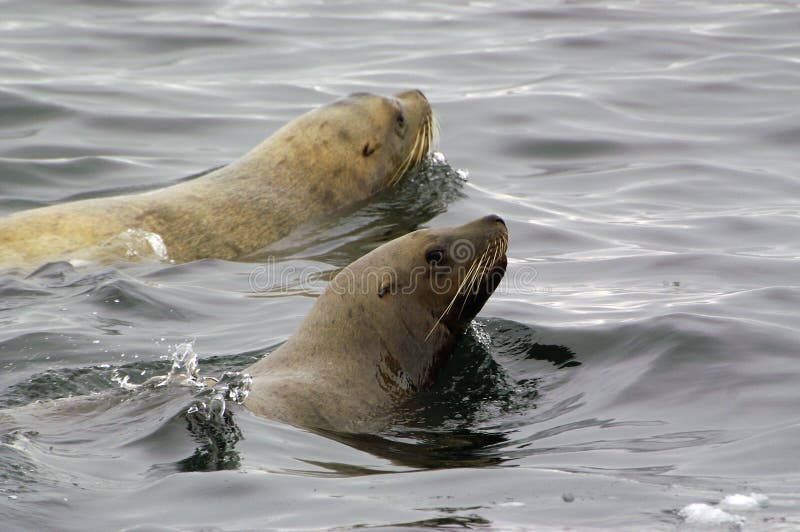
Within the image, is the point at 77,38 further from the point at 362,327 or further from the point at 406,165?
the point at 362,327

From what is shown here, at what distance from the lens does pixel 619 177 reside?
1255 centimetres

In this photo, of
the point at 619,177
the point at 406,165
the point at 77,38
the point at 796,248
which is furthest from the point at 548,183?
the point at 77,38

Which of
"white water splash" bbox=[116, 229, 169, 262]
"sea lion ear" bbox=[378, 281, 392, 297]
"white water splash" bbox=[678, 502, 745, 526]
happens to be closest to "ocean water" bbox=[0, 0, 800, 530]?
"white water splash" bbox=[678, 502, 745, 526]

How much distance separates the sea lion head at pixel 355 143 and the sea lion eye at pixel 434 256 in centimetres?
348

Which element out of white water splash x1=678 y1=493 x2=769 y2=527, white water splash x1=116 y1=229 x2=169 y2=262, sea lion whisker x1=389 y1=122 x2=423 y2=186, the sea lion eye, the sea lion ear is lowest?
white water splash x1=678 y1=493 x2=769 y2=527

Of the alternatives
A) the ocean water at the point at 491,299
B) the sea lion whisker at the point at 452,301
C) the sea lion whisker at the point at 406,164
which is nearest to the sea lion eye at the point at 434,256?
the sea lion whisker at the point at 452,301

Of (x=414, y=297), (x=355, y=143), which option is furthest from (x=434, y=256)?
(x=355, y=143)

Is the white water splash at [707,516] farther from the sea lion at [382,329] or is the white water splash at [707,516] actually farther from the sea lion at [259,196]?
the sea lion at [259,196]

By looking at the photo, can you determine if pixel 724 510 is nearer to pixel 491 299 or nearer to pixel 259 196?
pixel 491 299

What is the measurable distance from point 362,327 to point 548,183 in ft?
19.4

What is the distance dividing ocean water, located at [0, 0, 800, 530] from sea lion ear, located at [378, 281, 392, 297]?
1.97 ft

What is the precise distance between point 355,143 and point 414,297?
3.99m

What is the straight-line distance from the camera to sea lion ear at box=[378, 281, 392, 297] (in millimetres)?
6985

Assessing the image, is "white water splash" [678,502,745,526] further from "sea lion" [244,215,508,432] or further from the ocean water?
"sea lion" [244,215,508,432]
